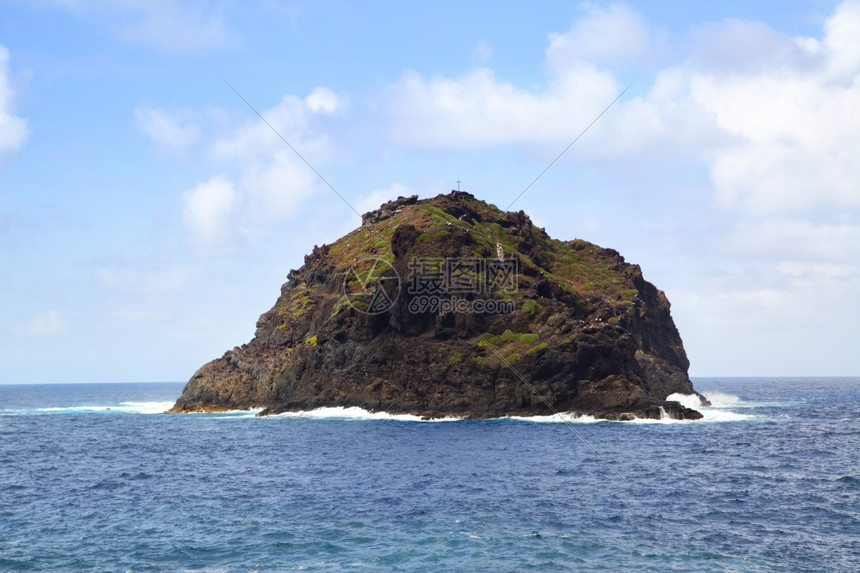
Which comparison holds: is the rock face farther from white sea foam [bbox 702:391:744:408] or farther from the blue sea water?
the blue sea water

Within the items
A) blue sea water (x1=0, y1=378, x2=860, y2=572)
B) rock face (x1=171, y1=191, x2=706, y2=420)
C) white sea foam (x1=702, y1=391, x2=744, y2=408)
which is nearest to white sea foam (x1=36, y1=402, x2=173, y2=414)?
rock face (x1=171, y1=191, x2=706, y2=420)

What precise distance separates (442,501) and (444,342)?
56.5 meters

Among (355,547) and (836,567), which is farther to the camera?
(355,547)

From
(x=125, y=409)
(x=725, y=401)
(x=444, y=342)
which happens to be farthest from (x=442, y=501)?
(x=125, y=409)

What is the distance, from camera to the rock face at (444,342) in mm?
89875

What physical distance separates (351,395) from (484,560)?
69.6m

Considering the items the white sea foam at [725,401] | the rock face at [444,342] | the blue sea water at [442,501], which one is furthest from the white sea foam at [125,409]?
the white sea foam at [725,401]

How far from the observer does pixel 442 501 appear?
4141cm

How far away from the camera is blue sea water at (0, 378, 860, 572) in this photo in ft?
101

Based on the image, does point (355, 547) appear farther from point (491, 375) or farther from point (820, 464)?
point (491, 375)

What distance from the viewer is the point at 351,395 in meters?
98.3

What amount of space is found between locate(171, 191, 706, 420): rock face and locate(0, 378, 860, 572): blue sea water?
45.0 ft

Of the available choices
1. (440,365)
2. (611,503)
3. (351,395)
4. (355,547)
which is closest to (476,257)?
(440,365)

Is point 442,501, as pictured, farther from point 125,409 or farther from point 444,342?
point 125,409
